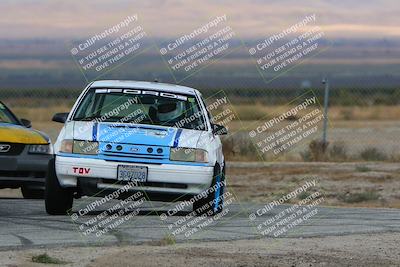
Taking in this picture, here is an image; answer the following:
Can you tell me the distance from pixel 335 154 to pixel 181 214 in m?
10.9

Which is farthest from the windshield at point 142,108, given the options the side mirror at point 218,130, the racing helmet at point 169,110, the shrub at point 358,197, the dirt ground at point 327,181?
the shrub at point 358,197

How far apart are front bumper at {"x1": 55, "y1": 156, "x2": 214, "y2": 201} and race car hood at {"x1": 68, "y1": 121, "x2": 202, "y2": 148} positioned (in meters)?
0.29

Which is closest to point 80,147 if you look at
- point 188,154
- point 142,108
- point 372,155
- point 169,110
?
point 188,154

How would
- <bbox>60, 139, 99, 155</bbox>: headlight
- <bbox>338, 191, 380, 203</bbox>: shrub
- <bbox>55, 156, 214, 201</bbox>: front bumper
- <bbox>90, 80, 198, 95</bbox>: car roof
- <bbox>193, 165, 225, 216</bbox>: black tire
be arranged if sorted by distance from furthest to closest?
1. <bbox>338, 191, 380, 203</bbox>: shrub
2. <bbox>90, 80, 198, 95</bbox>: car roof
3. <bbox>193, 165, 225, 216</bbox>: black tire
4. <bbox>60, 139, 99, 155</bbox>: headlight
5. <bbox>55, 156, 214, 201</bbox>: front bumper

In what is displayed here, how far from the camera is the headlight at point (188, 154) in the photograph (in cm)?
1393

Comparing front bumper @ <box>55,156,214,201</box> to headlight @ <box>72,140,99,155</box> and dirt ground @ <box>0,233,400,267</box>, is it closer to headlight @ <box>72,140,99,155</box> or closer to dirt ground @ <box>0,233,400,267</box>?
headlight @ <box>72,140,99,155</box>

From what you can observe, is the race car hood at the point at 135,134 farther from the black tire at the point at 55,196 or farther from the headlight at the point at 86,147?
the black tire at the point at 55,196

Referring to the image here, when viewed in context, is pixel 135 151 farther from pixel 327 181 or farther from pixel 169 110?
pixel 327 181

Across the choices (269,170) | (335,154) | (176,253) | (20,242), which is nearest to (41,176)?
(20,242)

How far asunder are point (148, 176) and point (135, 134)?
60 cm

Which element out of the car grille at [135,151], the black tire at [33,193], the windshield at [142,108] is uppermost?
the windshield at [142,108]

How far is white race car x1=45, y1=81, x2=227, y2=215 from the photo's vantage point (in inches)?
543

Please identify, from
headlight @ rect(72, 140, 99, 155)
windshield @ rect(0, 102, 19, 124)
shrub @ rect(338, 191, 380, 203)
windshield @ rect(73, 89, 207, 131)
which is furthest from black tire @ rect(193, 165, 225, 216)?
shrub @ rect(338, 191, 380, 203)

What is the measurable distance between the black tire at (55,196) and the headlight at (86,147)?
37 cm
